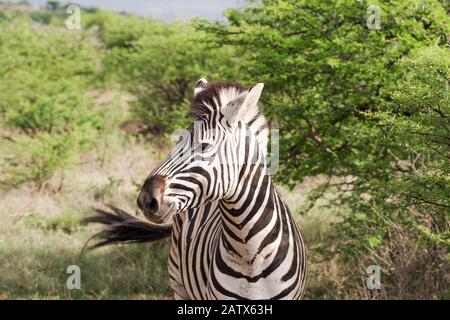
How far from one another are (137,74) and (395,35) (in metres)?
10.5

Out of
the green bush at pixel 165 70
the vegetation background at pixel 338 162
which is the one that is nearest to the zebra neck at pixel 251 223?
the vegetation background at pixel 338 162

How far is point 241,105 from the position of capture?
11.8 feet

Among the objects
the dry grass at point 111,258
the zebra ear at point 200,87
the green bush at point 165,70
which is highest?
the green bush at point 165,70

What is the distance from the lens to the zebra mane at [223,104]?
12.0 feet

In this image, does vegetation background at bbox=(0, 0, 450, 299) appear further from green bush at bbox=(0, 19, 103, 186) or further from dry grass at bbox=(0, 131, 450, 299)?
green bush at bbox=(0, 19, 103, 186)

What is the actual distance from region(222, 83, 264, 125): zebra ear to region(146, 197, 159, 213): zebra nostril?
0.61 metres

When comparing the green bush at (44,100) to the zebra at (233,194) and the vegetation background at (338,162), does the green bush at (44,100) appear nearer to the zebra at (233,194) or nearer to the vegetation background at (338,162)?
the vegetation background at (338,162)

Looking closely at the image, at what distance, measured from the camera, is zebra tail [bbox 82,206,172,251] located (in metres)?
5.86

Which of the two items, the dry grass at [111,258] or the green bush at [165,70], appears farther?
the green bush at [165,70]

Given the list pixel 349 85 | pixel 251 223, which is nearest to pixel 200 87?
pixel 251 223

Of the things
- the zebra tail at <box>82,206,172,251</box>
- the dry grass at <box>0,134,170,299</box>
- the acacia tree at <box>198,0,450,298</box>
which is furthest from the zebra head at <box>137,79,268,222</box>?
the dry grass at <box>0,134,170,299</box>

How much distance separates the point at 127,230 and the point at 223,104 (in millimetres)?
2568

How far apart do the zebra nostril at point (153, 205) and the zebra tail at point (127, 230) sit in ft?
8.34

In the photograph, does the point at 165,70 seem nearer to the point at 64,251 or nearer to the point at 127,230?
the point at 64,251
